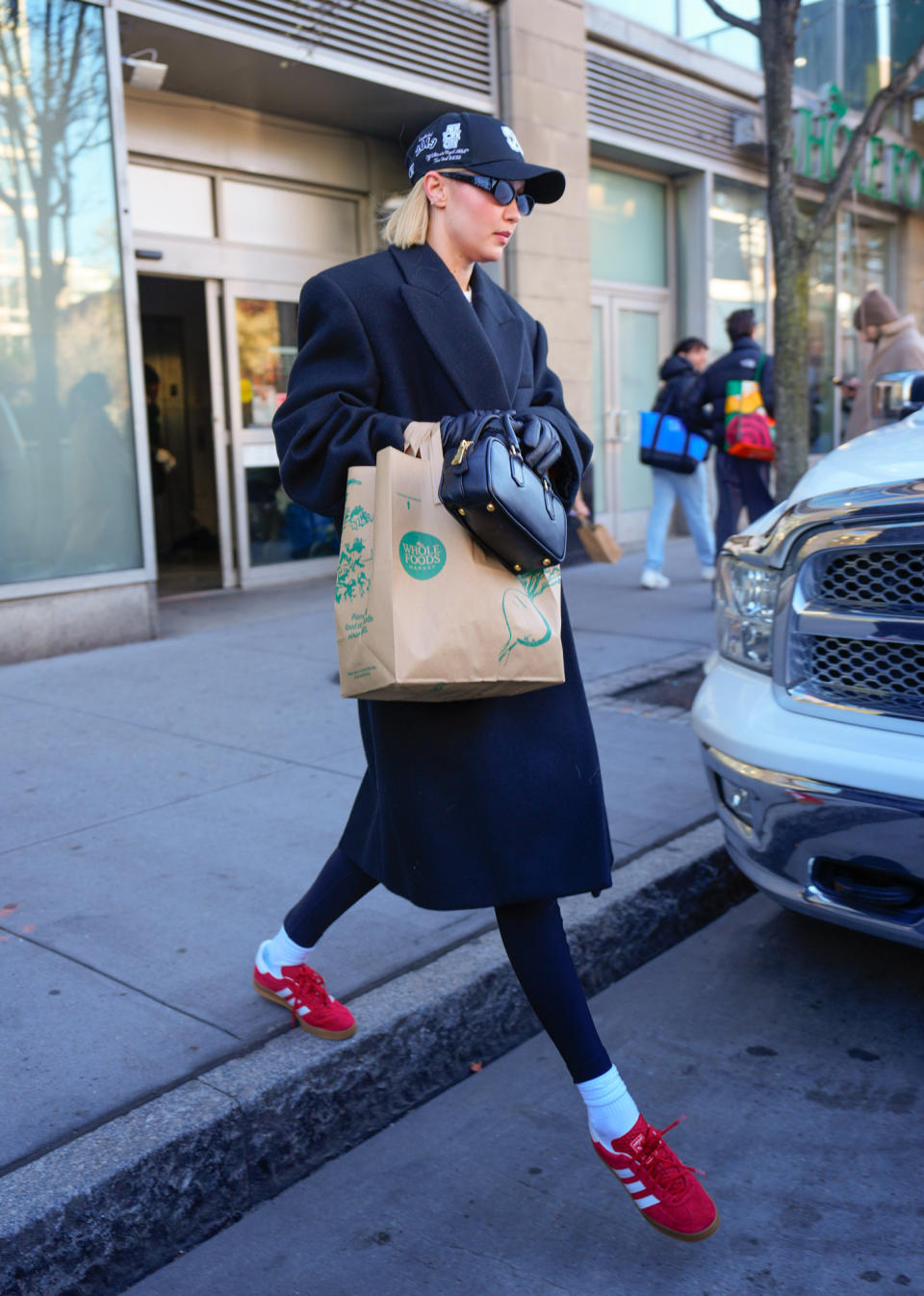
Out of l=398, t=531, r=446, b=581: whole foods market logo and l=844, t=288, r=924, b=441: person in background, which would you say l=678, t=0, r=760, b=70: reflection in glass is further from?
l=398, t=531, r=446, b=581: whole foods market logo

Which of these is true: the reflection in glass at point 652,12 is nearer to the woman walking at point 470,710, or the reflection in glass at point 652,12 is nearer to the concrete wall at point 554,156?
the concrete wall at point 554,156

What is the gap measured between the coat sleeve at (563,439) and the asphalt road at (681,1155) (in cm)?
142

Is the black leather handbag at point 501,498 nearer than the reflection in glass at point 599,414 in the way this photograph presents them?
Yes

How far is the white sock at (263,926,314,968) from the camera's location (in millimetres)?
2834

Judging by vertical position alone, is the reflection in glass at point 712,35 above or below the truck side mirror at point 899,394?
above

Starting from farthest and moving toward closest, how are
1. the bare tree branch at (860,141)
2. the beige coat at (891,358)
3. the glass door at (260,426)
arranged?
the glass door at (260,426) < the beige coat at (891,358) < the bare tree branch at (860,141)

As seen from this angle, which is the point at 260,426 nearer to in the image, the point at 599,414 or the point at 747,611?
the point at 599,414

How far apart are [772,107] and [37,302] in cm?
414

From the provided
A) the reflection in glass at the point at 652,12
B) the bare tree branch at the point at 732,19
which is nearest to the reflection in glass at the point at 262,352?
the reflection in glass at the point at 652,12

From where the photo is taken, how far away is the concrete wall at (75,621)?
22.9ft

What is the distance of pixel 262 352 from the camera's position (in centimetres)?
1010

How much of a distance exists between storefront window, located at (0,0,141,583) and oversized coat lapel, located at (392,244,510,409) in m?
5.27

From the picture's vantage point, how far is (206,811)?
14.2 feet

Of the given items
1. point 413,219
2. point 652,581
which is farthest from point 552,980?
point 652,581
